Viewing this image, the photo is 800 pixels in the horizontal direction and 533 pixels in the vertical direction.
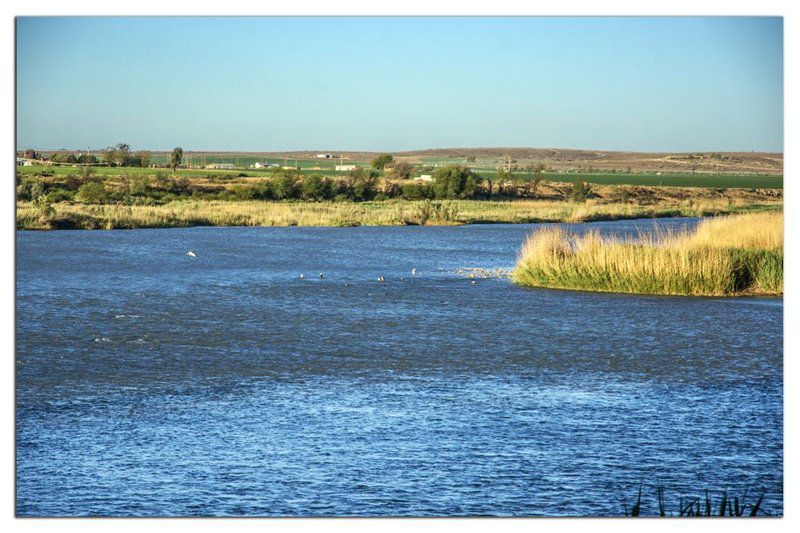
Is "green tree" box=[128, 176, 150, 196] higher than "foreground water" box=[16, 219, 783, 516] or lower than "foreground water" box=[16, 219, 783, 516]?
higher

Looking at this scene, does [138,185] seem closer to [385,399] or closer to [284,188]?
[284,188]

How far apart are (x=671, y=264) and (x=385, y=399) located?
38.6 feet

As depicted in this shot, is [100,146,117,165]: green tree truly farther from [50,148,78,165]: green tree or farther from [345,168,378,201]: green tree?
[345,168,378,201]: green tree

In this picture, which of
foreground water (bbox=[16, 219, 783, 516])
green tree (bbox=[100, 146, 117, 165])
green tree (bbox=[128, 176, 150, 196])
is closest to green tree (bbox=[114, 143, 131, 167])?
green tree (bbox=[100, 146, 117, 165])

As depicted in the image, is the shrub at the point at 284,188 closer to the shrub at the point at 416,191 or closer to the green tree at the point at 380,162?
the shrub at the point at 416,191

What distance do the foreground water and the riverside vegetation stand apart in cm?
2263

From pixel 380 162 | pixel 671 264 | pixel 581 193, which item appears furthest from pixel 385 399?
pixel 380 162

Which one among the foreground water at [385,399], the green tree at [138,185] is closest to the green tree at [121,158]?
the green tree at [138,185]

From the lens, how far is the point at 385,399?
40.5 feet

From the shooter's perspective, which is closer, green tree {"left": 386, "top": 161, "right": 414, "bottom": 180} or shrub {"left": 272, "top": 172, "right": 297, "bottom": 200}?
shrub {"left": 272, "top": 172, "right": 297, "bottom": 200}

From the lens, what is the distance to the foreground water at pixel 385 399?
9320mm

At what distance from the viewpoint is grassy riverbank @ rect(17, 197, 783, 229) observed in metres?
42.7

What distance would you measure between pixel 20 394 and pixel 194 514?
4485mm
